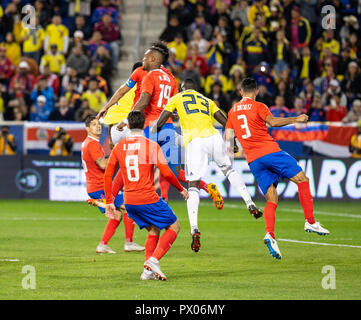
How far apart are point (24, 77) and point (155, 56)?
11.9 m

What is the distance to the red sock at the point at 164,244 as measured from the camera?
10000mm

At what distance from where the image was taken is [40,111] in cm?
2327

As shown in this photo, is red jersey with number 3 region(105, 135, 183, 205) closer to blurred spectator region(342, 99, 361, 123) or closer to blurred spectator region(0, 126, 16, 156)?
blurred spectator region(0, 126, 16, 156)

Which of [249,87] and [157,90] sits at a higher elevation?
[249,87]

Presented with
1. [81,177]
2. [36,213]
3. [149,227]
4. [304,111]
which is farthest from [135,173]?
[304,111]

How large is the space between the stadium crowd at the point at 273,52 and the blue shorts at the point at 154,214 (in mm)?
13323

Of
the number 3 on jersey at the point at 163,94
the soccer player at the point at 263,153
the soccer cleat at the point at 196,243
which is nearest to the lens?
the soccer cleat at the point at 196,243

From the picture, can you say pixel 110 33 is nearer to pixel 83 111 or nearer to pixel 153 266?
pixel 83 111

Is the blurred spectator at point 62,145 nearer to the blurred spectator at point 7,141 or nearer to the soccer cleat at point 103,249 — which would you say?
the blurred spectator at point 7,141

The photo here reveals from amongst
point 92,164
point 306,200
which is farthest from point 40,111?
point 306,200

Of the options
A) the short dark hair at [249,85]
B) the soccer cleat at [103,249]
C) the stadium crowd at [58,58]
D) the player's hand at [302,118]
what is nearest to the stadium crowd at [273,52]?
the stadium crowd at [58,58]

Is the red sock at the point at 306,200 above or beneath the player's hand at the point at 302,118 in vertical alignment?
beneath

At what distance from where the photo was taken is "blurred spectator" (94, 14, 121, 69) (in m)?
25.6

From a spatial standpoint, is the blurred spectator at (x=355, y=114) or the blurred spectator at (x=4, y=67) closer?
the blurred spectator at (x=355, y=114)
